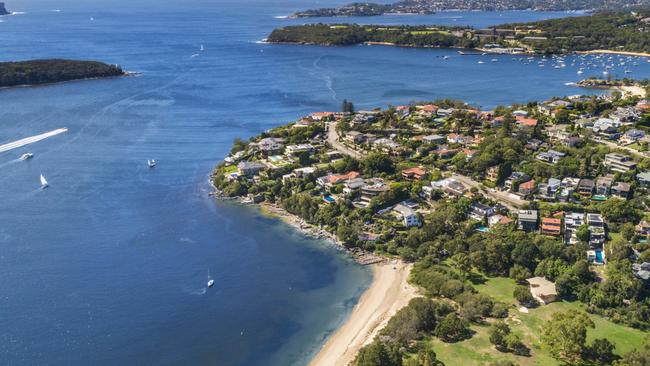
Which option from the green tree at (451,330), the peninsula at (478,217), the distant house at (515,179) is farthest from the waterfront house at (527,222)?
the green tree at (451,330)

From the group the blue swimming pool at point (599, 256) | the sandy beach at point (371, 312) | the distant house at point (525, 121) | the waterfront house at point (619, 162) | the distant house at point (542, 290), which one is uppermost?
the distant house at point (525, 121)

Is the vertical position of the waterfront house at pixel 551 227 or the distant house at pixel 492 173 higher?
the distant house at pixel 492 173

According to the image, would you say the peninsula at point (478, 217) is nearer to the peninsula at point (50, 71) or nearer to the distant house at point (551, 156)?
the distant house at point (551, 156)

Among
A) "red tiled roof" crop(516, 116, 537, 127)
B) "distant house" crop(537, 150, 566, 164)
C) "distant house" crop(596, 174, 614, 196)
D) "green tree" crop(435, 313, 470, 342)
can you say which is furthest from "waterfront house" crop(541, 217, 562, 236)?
"red tiled roof" crop(516, 116, 537, 127)

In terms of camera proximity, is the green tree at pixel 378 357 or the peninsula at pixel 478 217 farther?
the peninsula at pixel 478 217

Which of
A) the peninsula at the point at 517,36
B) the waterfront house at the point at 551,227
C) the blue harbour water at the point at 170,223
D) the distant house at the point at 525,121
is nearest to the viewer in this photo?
the blue harbour water at the point at 170,223

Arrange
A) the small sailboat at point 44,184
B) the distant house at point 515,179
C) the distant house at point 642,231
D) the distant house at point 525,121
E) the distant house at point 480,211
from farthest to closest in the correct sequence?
the distant house at point 525,121 < the small sailboat at point 44,184 < the distant house at point 515,179 < the distant house at point 480,211 < the distant house at point 642,231

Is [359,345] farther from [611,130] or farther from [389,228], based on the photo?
[611,130]
